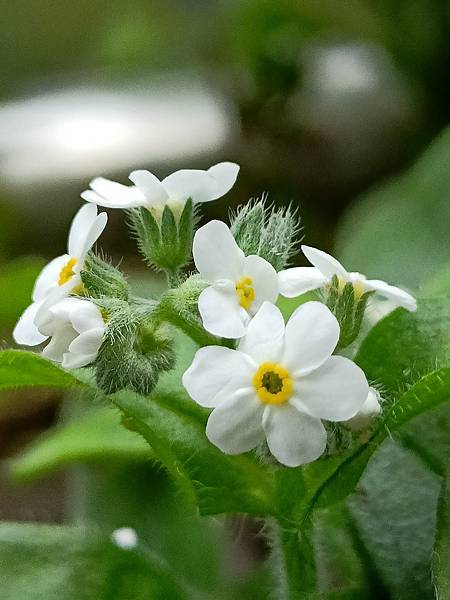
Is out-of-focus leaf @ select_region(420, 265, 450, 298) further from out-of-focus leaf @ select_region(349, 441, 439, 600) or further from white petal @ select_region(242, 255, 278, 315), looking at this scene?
white petal @ select_region(242, 255, 278, 315)

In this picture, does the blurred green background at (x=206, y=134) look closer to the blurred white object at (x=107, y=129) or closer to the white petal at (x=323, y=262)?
the blurred white object at (x=107, y=129)

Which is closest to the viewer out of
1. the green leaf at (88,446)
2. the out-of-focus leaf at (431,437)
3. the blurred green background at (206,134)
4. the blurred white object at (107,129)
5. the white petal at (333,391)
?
the white petal at (333,391)

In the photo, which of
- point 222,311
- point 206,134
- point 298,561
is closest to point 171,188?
point 222,311

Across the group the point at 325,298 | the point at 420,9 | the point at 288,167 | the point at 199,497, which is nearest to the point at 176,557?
the point at 199,497

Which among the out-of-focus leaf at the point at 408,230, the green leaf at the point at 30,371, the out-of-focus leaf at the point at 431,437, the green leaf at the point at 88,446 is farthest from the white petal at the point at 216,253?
the out-of-focus leaf at the point at 408,230

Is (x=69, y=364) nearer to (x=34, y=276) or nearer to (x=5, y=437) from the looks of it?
(x=34, y=276)

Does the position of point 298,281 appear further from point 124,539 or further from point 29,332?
point 124,539
